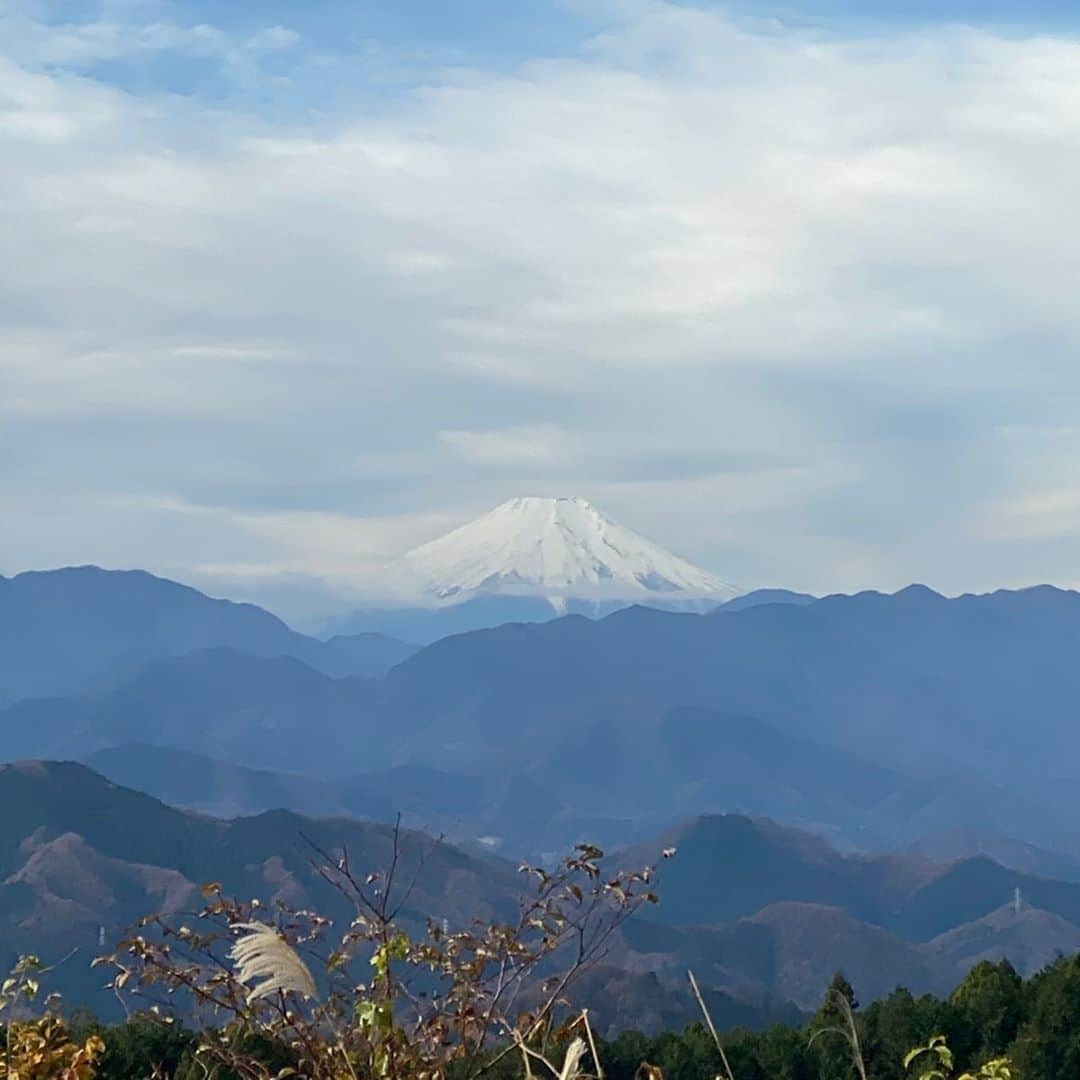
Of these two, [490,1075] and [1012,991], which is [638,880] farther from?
[1012,991]

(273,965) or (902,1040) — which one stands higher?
(273,965)

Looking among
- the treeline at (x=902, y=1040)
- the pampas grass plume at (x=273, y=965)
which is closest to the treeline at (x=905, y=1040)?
the treeline at (x=902, y=1040)

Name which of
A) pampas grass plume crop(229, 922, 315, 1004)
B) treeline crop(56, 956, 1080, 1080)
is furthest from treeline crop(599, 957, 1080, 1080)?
pampas grass plume crop(229, 922, 315, 1004)

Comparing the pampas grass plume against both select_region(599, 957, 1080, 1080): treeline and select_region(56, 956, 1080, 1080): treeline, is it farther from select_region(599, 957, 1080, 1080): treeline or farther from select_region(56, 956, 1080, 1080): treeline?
select_region(599, 957, 1080, 1080): treeline

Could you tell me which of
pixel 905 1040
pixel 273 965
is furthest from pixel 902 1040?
pixel 273 965

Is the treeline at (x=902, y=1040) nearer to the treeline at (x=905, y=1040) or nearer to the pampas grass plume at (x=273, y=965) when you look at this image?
the treeline at (x=905, y=1040)

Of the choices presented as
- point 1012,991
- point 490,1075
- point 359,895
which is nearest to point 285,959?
point 359,895

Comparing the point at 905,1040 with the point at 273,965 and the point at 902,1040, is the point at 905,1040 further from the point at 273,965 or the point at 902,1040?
the point at 273,965

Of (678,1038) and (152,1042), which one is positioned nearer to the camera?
(152,1042)

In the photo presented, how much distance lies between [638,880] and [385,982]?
2207mm

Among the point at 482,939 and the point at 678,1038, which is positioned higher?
the point at 482,939

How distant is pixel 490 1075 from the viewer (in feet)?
49.8

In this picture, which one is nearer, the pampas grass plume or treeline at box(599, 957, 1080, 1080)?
the pampas grass plume

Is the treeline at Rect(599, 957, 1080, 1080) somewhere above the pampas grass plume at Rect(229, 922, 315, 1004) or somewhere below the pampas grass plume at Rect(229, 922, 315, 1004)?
below
